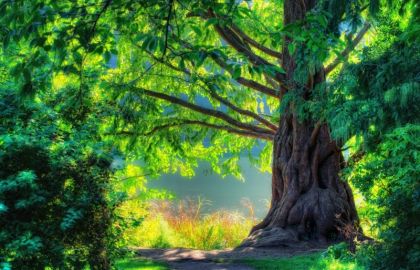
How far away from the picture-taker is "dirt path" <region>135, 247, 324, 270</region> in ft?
27.3

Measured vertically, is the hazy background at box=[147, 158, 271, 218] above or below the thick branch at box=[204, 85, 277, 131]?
above

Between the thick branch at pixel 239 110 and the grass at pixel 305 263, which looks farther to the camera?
the thick branch at pixel 239 110

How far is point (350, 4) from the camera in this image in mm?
6367

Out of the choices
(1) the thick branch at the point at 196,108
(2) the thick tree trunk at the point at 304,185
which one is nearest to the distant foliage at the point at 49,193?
(2) the thick tree trunk at the point at 304,185

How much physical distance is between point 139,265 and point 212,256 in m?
1.33

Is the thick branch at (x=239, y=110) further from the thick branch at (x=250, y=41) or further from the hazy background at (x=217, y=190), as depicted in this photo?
the hazy background at (x=217, y=190)

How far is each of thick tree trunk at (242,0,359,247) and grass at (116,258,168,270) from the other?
7.20 ft

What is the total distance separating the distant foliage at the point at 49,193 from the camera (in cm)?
464

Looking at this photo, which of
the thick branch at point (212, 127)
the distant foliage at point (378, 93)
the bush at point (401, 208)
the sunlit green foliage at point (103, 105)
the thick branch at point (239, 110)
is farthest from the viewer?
the thick branch at point (239, 110)

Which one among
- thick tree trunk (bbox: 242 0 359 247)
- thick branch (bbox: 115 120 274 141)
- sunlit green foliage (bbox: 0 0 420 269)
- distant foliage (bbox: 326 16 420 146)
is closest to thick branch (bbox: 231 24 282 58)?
thick tree trunk (bbox: 242 0 359 247)

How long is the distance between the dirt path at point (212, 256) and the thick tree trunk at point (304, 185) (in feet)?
1.60

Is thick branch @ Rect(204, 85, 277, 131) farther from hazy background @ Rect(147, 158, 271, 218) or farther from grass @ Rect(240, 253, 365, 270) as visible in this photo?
hazy background @ Rect(147, 158, 271, 218)

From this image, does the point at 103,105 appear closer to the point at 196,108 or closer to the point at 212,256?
the point at 212,256

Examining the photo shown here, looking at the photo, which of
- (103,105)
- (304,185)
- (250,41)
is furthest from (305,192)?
(103,105)
